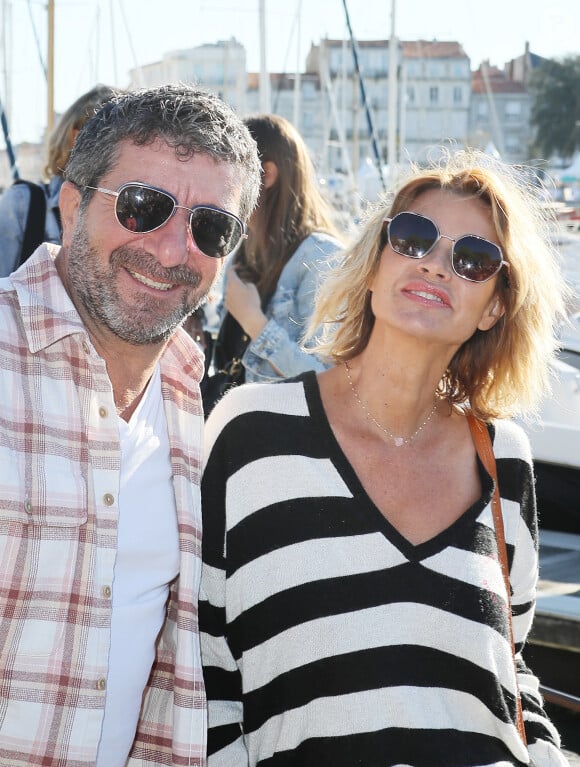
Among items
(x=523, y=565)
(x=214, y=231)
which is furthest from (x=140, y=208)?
(x=523, y=565)

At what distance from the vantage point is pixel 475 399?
2816mm

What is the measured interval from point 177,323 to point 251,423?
32 cm

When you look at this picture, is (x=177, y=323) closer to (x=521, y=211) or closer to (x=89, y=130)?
(x=89, y=130)

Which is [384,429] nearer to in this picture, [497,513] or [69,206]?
[497,513]

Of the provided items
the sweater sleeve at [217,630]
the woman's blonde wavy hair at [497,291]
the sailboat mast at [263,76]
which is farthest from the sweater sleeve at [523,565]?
the sailboat mast at [263,76]

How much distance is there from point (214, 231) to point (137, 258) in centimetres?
21

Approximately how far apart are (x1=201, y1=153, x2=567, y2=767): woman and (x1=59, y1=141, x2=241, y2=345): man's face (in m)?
0.36

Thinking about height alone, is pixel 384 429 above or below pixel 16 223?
below

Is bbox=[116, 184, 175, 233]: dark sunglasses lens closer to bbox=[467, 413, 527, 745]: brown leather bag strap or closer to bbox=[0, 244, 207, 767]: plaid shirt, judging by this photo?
bbox=[0, 244, 207, 767]: plaid shirt

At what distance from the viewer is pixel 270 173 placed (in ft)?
13.6

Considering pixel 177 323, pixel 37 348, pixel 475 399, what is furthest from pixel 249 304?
pixel 37 348

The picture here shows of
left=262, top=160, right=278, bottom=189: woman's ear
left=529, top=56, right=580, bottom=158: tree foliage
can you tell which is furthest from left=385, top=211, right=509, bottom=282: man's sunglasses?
left=529, top=56, right=580, bottom=158: tree foliage

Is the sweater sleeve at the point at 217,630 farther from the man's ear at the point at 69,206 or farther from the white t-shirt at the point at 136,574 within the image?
the man's ear at the point at 69,206

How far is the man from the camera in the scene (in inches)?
77.0
